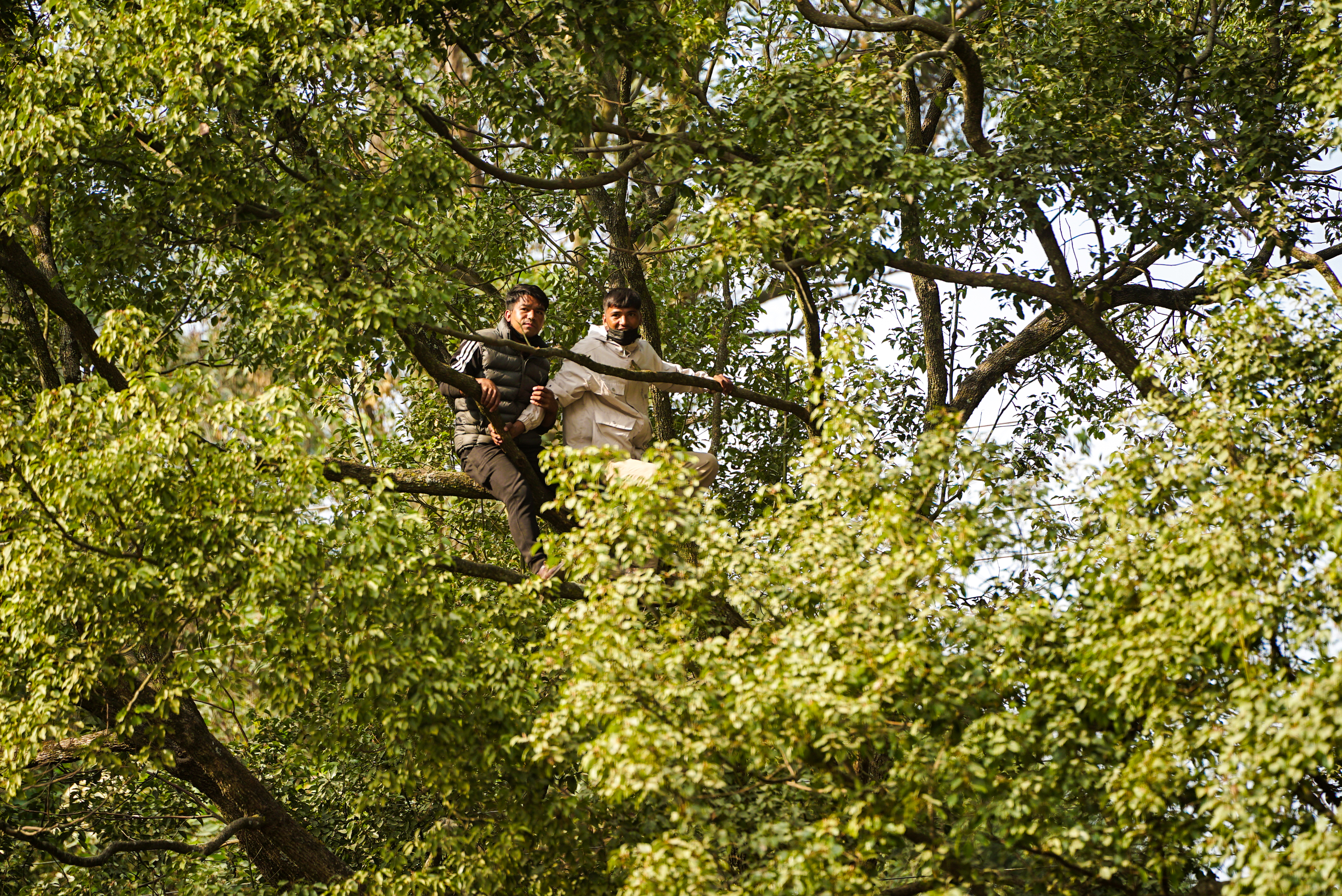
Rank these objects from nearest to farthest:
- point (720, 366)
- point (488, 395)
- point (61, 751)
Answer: point (488, 395)
point (61, 751)
point (720, 366)

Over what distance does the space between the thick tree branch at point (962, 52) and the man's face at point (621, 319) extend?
229cm

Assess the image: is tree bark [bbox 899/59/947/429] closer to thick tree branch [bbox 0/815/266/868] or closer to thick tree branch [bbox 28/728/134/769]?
thick tree branch [bbox 0/815/266/868]

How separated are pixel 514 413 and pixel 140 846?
3.22 m

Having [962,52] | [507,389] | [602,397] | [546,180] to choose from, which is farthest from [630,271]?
[962,52]

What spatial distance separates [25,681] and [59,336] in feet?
12.4

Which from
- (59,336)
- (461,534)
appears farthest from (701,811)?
(59,336)

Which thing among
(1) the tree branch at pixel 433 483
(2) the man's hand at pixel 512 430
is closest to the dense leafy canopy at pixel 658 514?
(1) the tree branch at pixel 433 483

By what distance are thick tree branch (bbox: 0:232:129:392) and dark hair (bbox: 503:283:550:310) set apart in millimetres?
2127

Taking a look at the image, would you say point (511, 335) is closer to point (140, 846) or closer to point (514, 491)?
point (514, 491)

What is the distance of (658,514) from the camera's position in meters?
5.45

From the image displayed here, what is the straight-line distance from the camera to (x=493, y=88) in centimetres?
755

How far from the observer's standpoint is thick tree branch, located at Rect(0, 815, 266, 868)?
730cm

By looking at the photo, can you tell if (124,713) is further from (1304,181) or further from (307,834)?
(1304,181)

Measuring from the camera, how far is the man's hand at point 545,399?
7.31 m
